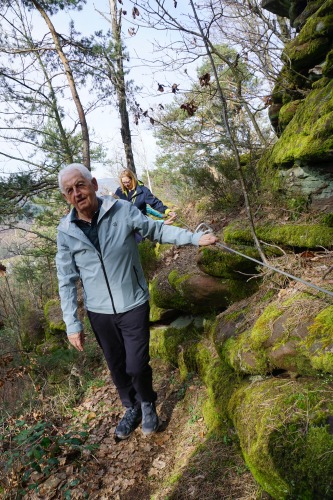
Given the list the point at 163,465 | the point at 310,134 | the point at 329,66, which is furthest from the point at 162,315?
the point at 329,66

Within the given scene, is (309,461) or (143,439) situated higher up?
(309,461)

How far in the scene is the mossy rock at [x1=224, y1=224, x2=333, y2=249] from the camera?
9.86ft

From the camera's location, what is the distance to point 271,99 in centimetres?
531

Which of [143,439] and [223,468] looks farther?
[143,439]

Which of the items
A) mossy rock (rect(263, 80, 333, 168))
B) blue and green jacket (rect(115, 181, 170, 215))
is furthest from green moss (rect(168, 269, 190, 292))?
mossy rock (rect(263, 80, 333, 168))

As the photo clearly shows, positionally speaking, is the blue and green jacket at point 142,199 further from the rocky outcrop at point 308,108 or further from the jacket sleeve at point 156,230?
the jacket sleeve at point 156,230

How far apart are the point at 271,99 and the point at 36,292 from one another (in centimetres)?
1363

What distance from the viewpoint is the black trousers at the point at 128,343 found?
3.08 m

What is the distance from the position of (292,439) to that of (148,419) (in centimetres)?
192

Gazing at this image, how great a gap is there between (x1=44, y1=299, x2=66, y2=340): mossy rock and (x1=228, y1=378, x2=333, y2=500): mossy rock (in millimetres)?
7522

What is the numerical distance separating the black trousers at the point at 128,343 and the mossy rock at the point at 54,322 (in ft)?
19.7

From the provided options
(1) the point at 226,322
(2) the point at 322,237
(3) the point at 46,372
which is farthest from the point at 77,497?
(3) the point at 46,372

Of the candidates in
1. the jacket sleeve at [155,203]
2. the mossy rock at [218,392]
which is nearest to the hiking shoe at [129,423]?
the mossy rock at [218,392]

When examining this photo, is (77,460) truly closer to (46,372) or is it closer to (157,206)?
(46,372)
